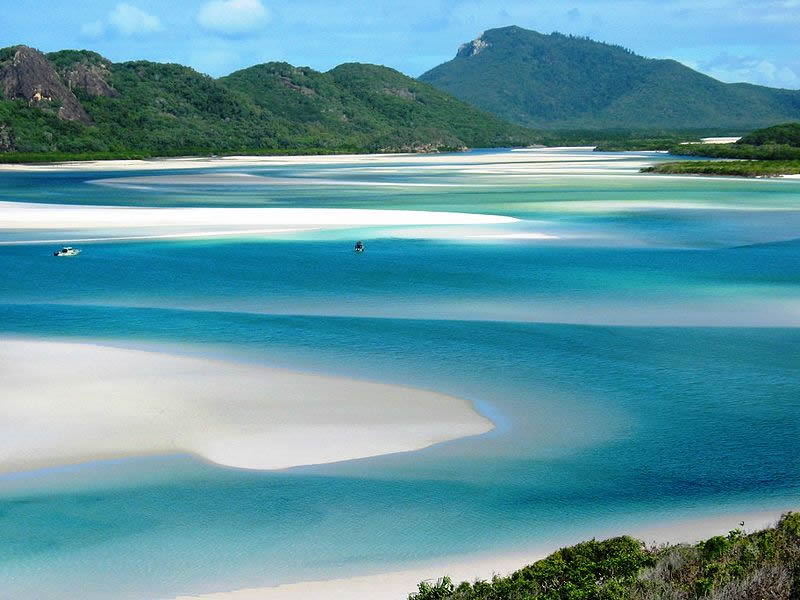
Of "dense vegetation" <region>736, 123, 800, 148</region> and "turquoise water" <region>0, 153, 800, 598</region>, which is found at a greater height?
"dense vegetation" <region>736, 123, 800, 148</region>

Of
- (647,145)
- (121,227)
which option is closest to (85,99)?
(647,145)

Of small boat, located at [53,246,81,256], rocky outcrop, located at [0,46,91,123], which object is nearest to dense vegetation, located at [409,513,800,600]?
small boat, located at [53,246,81,256]

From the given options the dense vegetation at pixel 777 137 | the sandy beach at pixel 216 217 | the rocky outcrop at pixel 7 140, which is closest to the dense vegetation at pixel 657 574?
the sandy beach at pixel 216 217

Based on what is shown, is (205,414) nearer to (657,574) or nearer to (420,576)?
(420,576)

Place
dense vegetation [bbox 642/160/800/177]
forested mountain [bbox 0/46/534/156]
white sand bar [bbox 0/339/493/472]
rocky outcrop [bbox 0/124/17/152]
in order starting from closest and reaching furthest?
white sand bar [bbox 0/339/493/472] < dense vegetation [bbox 642/160/800/177] < rocky outcrop [bbox 0/124/17/152] < forested mountain [bbox 0/46/534/156]

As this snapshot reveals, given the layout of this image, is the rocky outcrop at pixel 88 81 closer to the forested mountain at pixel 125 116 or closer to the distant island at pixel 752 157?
the forested mountain at pixel 125 116

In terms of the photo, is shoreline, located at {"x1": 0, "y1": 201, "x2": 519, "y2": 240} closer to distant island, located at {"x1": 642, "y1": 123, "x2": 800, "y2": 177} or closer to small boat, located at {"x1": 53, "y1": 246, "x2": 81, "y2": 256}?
small boat, located at {"x1": 53, "y1": 246, "x2": 81, "y2": 256}

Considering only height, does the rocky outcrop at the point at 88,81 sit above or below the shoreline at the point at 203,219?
above
